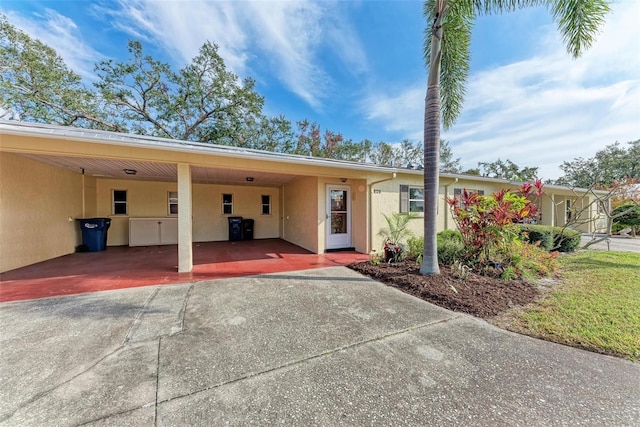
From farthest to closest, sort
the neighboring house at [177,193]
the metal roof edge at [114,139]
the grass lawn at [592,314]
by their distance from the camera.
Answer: the neighboring house at [177,193], the metal roof edge at [114,139], the grass lawn at [592,314]

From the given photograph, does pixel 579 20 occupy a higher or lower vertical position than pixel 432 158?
higher

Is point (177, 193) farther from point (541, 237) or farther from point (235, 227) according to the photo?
point (541, 237)

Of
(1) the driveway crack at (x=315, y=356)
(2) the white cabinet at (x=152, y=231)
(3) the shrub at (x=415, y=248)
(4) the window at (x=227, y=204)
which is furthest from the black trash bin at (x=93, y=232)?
(3) the shrub at (x=415, y=248)

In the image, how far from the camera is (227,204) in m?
11.1

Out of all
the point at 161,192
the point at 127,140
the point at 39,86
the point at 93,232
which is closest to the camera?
the point at 127,140

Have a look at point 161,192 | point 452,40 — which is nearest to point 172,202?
point 161,192

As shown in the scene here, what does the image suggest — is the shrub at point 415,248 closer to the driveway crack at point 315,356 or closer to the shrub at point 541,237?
the driveway crack at point 315,356

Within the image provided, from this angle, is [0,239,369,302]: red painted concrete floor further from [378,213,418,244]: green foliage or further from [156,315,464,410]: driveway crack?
[156,315,464,410]: driveway crack

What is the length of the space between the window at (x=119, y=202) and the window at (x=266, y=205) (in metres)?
5.40

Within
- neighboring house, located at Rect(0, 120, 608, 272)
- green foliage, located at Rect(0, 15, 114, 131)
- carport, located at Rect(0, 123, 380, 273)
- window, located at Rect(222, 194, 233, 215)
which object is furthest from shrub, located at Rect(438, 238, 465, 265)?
green foliage, located at Rect(0, 15, 114, 131)

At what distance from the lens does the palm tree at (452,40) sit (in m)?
4.46

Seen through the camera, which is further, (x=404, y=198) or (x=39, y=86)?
(x=39, y=86)

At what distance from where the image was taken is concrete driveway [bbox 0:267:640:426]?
1792 mm

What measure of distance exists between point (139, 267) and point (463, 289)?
24.6 ft
